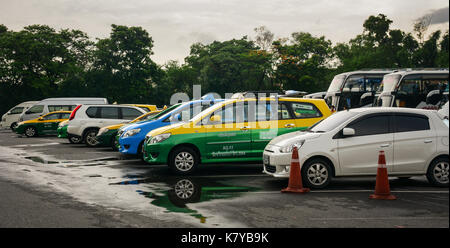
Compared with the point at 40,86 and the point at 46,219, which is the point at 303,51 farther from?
the point at 46,219

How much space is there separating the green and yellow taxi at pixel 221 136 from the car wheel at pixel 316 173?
2535 millimetres

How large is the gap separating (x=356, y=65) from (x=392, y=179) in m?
55.5

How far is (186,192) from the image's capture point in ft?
28.8

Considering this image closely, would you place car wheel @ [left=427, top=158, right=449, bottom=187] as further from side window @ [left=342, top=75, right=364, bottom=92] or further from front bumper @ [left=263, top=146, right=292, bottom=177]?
side window @ [left=342, top=75, right=364, bottom=92]

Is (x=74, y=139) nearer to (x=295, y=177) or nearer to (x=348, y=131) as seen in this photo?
(x=295, y=177)

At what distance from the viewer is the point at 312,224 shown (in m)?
6.21

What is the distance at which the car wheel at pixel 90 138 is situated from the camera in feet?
65.0

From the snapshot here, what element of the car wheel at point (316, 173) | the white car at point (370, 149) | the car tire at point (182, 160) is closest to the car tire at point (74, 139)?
the car tire at point (182, 160)

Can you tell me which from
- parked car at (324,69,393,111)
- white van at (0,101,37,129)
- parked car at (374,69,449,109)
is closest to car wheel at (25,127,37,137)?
white van at (0,101,37,129)

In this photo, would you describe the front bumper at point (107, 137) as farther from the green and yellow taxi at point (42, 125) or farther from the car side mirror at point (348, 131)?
the car side mirror at point (348, 131)

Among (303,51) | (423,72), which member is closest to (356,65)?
(303,51)

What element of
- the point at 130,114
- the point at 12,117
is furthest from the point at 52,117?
the point at 12,117

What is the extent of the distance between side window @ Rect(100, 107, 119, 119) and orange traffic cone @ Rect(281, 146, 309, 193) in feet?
40.9

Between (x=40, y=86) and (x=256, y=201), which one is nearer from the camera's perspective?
(x=256, y=201)
